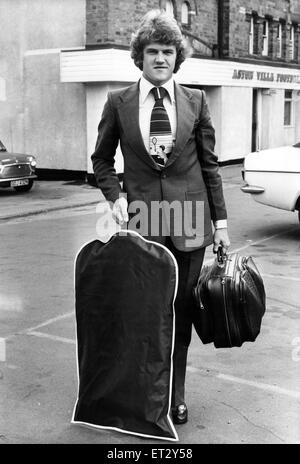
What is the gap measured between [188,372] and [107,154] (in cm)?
170

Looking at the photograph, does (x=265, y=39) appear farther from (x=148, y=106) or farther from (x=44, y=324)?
(x=148, y=106)

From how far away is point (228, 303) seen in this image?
3.64 m

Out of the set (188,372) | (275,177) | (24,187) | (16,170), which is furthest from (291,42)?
(188,372)

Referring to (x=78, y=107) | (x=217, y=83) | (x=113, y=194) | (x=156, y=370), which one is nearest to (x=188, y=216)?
(x=113, y=194)

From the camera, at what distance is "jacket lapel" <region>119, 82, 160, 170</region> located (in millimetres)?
3668

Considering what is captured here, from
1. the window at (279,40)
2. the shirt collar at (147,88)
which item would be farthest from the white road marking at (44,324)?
the window at (279,40)

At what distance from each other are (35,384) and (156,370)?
1.27 meters

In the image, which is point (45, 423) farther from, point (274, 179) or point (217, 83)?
point (217, 83)

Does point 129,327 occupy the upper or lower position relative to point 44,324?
upper

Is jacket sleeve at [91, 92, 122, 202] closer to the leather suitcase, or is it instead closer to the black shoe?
the leather suitcase

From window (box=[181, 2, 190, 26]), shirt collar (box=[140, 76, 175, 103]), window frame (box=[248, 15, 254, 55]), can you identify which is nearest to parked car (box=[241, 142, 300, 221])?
shirt collar (box=[140, 76, 175, 103])

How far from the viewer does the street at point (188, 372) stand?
376 cm

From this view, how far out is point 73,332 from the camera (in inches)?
222

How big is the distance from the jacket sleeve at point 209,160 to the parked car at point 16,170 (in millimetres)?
12272
